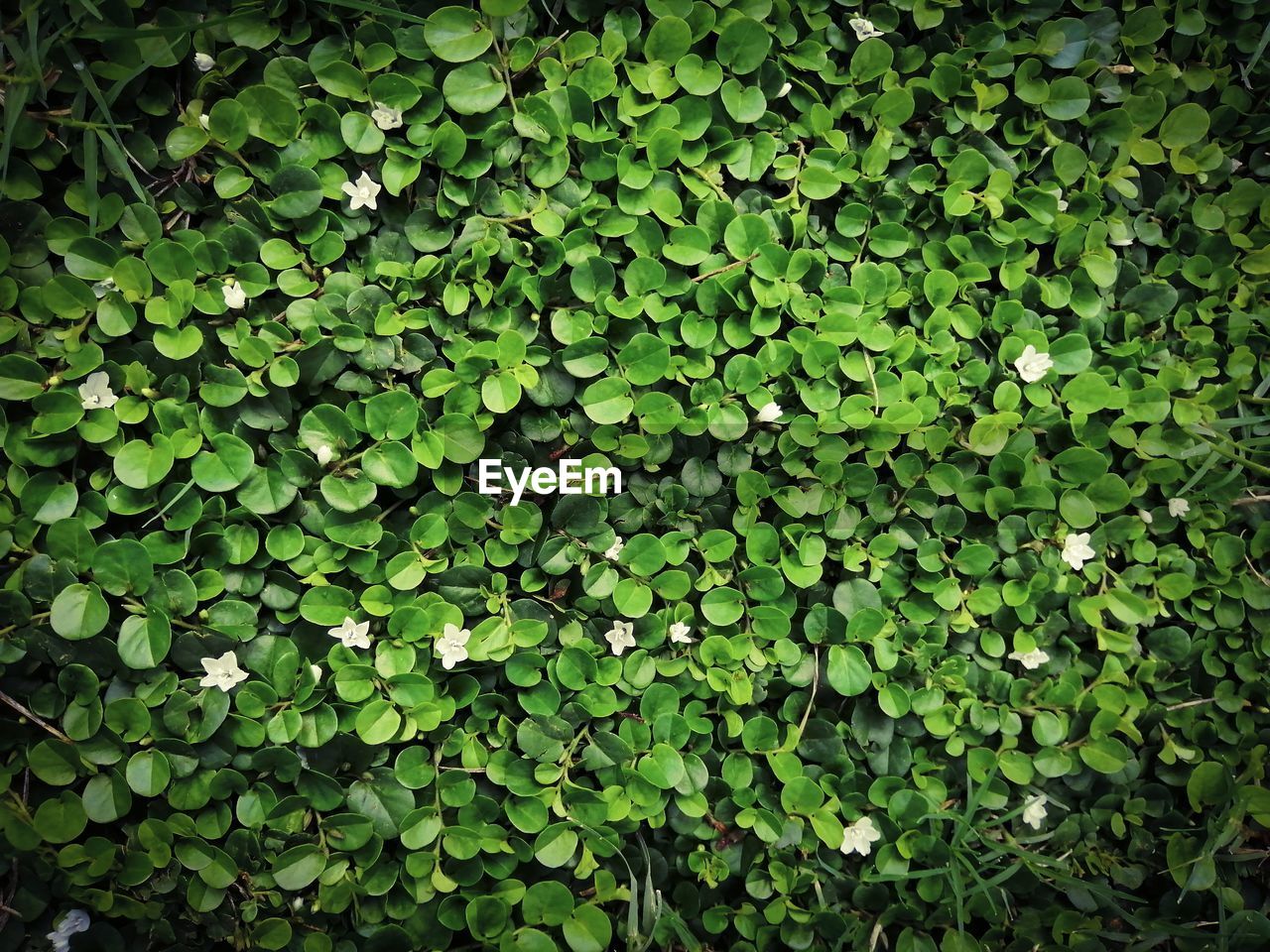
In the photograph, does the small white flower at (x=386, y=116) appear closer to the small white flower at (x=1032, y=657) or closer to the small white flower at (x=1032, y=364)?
the small white flower at (x=1032, y=364)

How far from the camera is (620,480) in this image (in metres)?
1.63

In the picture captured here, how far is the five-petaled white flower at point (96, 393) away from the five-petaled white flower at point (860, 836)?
1.74m

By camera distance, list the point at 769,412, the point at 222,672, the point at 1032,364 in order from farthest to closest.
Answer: the point at 1032,364 → the point at 769,412 → the point at 222,672

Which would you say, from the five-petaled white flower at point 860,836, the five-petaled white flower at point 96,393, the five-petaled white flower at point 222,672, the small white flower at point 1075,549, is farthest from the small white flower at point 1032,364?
the five-petaled white flower at point 96,393

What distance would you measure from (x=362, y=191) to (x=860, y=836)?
1696 millimetres

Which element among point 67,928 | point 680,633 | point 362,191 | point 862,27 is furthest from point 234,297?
point 862,27

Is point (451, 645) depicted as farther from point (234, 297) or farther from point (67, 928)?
point (67, 928)

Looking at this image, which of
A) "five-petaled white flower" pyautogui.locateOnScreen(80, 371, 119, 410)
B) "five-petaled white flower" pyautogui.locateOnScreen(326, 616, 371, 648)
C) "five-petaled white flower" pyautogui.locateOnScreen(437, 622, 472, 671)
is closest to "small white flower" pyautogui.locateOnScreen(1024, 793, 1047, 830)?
"five-petaled white flower" pyautogui.locateOnScreen(437, 622, 472, 671)

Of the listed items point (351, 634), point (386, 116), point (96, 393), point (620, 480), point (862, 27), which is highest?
point (862, 27)

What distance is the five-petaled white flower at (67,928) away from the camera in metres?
1.51

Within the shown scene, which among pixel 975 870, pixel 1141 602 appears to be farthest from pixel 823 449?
pixel 975 870

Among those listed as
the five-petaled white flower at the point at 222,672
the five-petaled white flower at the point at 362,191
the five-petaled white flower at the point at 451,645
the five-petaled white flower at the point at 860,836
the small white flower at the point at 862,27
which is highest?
the small white flower at the point at 862,27

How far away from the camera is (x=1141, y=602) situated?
1786mm

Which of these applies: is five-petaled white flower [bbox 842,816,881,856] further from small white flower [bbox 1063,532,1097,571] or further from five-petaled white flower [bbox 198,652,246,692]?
five-petaled white flower [bbox 198,652,246,692]
